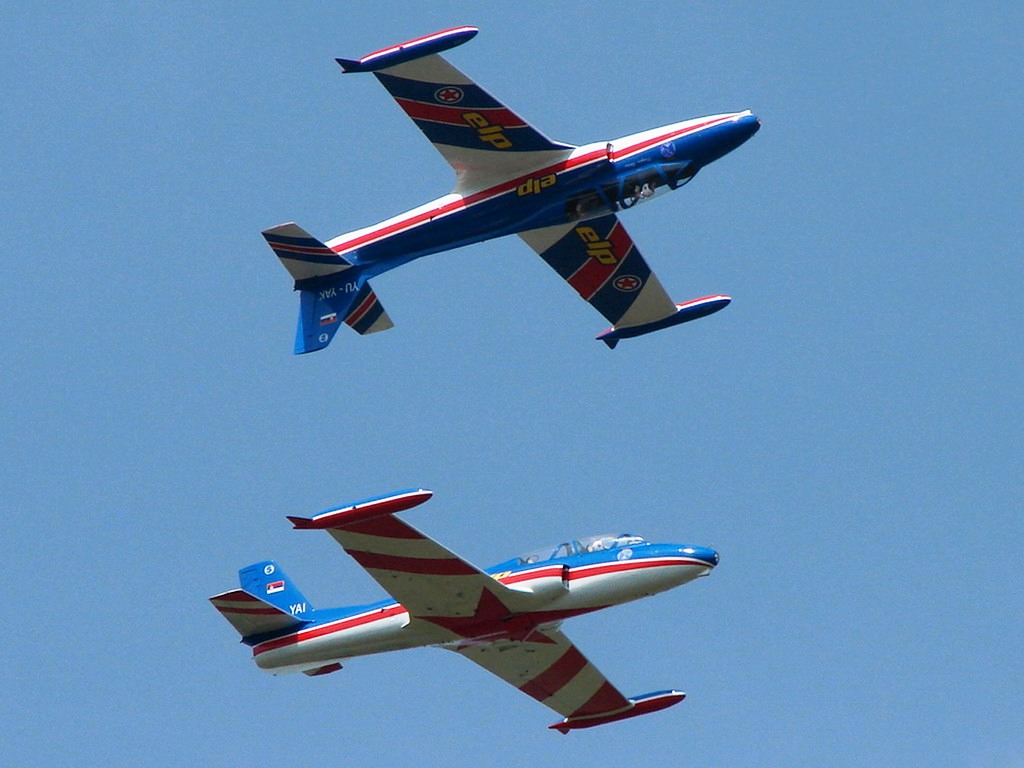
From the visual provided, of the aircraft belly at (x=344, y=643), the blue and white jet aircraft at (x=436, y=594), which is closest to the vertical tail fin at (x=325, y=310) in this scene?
the blue and white jet aircraft at (x=436, y=594)

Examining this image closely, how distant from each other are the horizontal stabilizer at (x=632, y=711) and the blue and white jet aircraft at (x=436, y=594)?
11.2 ft

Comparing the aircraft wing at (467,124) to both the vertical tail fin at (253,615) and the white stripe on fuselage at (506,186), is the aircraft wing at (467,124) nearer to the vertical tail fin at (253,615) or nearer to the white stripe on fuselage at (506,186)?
the white stripe on fuselage at (506,186)

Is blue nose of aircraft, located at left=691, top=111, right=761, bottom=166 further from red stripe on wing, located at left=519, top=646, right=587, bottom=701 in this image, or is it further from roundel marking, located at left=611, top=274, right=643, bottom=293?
red stripe on wing, located at left=519, top=646, right=587, bottom=701

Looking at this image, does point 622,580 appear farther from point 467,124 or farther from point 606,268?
point 606,268

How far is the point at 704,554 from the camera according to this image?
39688 millimetres

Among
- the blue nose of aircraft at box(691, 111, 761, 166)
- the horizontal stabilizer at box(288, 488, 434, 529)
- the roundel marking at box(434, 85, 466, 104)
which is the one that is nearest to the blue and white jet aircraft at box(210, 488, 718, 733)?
the horizontal stabilizer at box(288, 488, 434, 529)

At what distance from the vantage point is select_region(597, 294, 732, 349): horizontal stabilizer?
51.7m

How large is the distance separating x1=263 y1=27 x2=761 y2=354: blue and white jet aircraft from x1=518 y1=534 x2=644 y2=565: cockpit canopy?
9.25 m

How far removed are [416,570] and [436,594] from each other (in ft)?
2.71

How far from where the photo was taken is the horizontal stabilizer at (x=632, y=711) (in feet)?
151

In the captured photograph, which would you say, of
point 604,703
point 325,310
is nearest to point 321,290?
point 325,310

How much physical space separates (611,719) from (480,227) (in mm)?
11962

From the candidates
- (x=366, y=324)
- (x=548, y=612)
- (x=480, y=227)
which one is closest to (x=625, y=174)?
(x=480, y=227)

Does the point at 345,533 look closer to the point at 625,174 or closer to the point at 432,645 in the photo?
the point at 432,645
